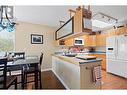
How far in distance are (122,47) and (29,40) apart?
3.92 m

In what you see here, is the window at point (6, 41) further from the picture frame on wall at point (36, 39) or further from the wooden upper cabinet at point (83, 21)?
the wooden upper cabinet at point (83, 21)

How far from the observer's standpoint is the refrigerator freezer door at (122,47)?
4.17 m

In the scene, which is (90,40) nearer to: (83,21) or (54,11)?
(54,11)

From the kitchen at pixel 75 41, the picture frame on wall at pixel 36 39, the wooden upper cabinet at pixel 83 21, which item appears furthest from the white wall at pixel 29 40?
the wooden upper cabinet at pixel 83 21

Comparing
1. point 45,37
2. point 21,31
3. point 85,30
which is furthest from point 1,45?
point 85,30

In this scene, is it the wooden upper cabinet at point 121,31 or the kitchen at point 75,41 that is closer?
the kitchen at point 75,41

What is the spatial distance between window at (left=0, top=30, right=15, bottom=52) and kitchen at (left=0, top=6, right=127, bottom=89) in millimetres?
165

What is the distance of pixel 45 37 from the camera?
5.86 meters

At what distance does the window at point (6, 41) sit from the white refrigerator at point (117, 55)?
163 inches

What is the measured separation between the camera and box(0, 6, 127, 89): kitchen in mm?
2509

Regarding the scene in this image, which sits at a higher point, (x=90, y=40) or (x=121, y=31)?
(x=121, y=31)

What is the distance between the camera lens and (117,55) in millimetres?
4480

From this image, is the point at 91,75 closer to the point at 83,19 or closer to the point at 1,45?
the point at 83,19

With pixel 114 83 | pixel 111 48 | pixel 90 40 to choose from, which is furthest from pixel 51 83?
pixel 90 40
